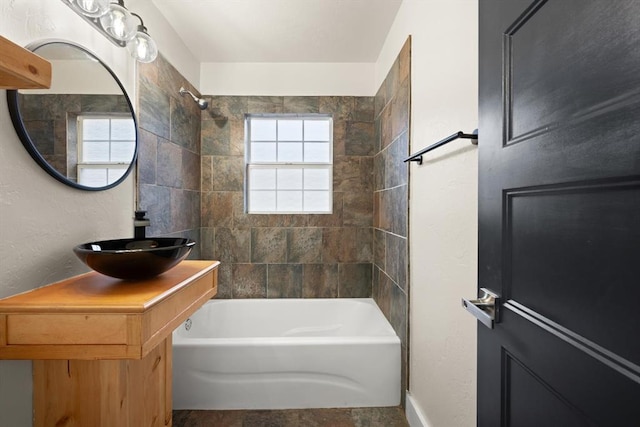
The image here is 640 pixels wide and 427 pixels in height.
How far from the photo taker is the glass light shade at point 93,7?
3.92 feet

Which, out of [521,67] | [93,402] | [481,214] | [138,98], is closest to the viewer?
[521,67]

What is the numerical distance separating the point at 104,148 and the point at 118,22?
0.59 metres

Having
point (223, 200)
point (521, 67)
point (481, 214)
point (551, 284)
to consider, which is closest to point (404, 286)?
point (481, 214)

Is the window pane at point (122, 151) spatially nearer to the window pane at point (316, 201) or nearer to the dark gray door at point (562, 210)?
the window pane at point (316, 201)

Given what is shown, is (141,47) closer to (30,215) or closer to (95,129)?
(95,129)

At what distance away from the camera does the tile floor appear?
1751mm

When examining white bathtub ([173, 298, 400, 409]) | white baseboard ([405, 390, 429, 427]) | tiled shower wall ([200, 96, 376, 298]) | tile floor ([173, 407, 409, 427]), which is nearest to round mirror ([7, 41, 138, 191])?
tiled shower wall ([200, 96, 376, 298])

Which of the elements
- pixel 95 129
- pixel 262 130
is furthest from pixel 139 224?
pixel 262 130

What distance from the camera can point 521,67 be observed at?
2.10 ft

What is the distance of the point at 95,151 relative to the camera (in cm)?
138

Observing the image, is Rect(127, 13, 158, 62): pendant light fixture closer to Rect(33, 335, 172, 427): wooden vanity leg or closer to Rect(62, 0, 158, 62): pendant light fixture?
Rect(62, 0, 158, 62): pendant light fixture

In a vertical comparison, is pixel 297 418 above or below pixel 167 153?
below

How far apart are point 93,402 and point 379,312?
6.22 ft

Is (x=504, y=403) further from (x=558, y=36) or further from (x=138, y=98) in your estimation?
(x=138, y=98)
